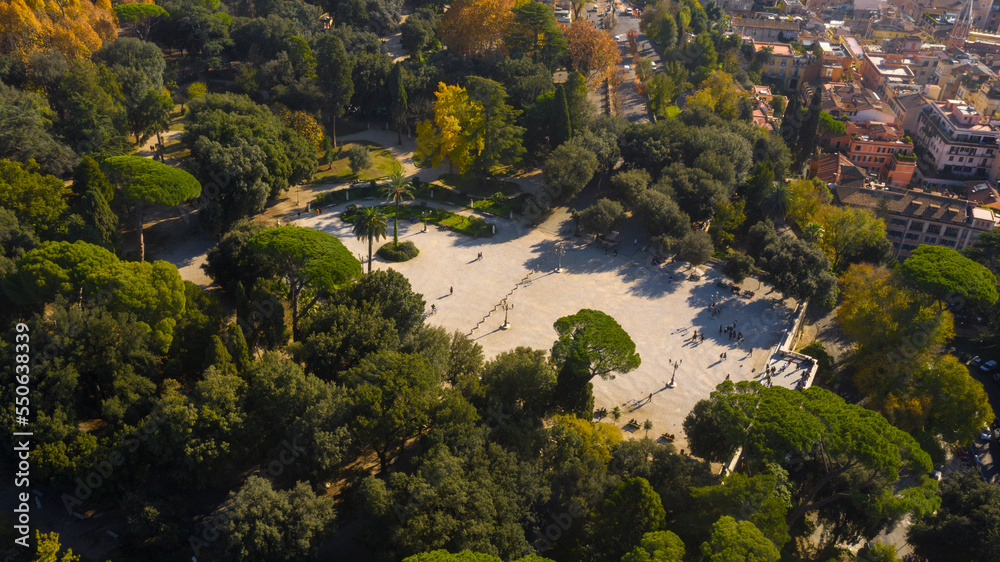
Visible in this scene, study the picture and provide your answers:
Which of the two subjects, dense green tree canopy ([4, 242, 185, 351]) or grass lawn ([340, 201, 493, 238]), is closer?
dense green tree canopy ([4, 242, 185, 351])

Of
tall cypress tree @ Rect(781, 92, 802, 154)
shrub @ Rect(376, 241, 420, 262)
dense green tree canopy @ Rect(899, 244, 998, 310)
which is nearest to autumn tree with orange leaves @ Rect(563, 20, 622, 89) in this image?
tall cypress tree @ Rect(781, 92, 802, 154)

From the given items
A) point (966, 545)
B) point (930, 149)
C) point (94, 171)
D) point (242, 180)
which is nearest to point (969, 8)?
point (930, 149)

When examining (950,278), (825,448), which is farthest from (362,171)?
(950,278)

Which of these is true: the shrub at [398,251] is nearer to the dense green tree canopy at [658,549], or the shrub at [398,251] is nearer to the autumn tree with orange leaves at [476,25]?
the dense green tree canopy at [658,549]

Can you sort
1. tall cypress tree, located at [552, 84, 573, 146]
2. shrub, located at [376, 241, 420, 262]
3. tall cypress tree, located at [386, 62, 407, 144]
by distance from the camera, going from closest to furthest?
shrub, located at [376, 241, 420, 262], tall cypress tree, located at [552, 84, 573, 146], tall cypress tree, located at [386, 62, 407, 144]

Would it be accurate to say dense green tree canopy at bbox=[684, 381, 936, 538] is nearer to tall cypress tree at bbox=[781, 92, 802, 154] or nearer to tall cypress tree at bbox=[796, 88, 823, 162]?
tall cypress tree at bbox=[796, 88, 823, 162]

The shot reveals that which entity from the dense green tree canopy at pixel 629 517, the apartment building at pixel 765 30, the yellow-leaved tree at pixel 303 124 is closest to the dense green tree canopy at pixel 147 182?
the yellow-leaved tree at pixel 303 124
